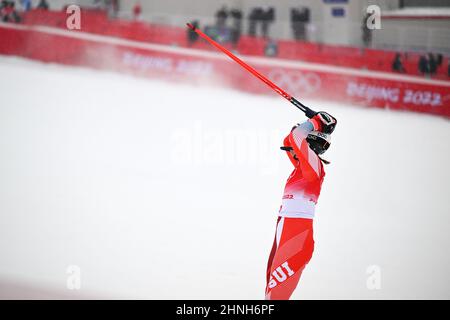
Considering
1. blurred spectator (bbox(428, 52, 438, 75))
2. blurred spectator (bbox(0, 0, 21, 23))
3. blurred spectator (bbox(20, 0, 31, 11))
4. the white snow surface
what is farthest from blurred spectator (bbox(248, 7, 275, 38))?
blurred spectator (bbox(0, 0, 21, 23))

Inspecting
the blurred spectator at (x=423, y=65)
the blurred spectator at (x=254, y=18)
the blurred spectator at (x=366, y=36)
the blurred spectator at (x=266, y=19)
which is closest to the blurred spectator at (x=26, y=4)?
the blurred spectator at (x=254, y=18)

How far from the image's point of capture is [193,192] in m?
8.16

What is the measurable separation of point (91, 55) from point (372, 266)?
871 centimetres

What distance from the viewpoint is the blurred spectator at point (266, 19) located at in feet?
42.3

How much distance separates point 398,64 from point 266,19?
3434 mm

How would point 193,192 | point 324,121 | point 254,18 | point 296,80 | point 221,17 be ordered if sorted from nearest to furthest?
point 324,121
point 193,192
point 296,80
point 221,17
point 254,18

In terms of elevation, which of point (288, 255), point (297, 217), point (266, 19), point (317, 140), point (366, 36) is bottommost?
point (288, 255)

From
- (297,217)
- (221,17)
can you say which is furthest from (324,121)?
(221,17)

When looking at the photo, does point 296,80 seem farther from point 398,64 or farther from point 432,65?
point 432,65

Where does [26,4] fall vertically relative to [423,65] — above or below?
above

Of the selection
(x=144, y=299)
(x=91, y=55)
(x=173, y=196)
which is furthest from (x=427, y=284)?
(x=91, y=55)

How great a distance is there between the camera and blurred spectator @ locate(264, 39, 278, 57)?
12.7 m

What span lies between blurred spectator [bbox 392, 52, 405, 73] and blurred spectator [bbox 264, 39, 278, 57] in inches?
87.5
